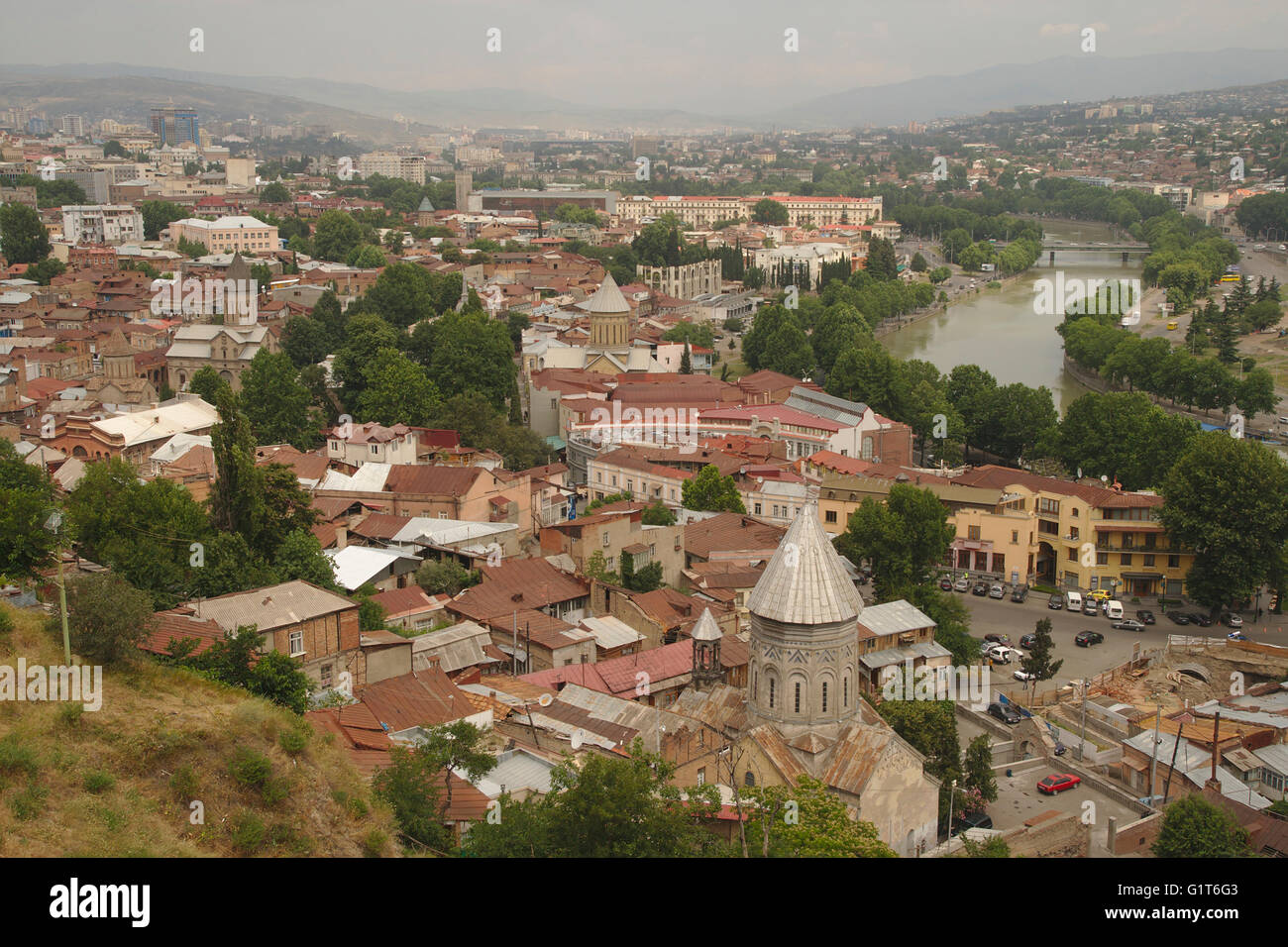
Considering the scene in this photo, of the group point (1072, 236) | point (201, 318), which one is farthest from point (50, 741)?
point (1072, 236)

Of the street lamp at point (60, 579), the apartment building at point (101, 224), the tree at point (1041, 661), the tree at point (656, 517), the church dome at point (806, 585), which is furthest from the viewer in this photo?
the apartment building at point (101, 224)

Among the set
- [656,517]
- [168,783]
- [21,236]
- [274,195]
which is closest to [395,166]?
[274,195]

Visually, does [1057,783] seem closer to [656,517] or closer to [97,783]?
[656,517]

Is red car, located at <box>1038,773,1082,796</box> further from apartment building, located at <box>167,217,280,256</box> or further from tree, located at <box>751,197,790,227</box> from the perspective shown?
tree, located at <box>751,197,790,227</box>

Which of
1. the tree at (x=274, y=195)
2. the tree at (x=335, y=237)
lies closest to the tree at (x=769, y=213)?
the tree at (x=274, y=195)

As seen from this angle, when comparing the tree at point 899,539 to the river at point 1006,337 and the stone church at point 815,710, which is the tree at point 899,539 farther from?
the river at point 1006,337

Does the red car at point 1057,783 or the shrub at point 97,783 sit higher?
the shrub at point 97,783

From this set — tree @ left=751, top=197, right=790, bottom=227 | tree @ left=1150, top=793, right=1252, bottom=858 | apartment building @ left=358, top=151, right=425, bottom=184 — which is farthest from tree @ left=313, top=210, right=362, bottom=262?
tree @ left=1150, top=793, right=1252, bottom=858
